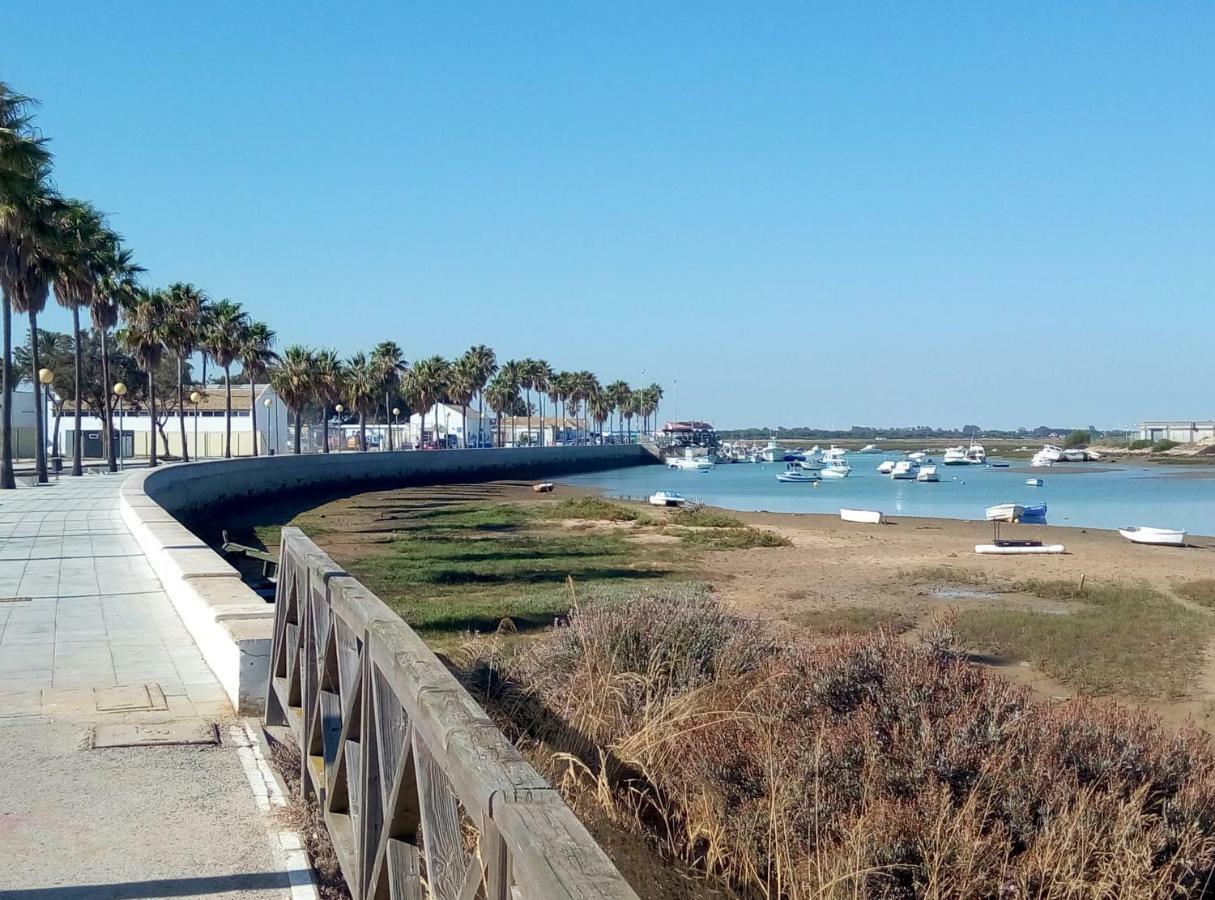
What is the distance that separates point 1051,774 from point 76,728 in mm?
5508

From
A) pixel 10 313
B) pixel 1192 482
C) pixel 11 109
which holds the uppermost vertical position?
pixel 11 109

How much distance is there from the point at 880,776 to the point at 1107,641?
40.9ft

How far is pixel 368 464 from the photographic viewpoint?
78375 mm

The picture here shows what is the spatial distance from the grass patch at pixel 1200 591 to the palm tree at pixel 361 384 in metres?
73.1

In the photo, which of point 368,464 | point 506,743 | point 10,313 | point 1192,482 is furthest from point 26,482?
point 1192,482

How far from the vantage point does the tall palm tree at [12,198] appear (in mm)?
24562

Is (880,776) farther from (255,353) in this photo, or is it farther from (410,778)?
(255,353)

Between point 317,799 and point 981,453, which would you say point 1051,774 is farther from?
point 981,453

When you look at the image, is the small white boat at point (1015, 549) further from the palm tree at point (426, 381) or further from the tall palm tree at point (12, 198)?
the palm tree at point (426, 381)

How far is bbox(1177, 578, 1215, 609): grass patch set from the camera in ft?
72.8

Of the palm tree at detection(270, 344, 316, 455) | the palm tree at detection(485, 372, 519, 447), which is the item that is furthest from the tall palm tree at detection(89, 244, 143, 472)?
the palm tree at detection(485, 372, 519, 447)

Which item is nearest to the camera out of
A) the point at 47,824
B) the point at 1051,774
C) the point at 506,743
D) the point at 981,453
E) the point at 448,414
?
the point at 506,743

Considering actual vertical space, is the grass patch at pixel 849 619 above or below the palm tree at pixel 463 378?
below

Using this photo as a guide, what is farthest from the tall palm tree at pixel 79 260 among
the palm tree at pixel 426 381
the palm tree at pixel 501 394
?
the palm tree at pixel 501 394
